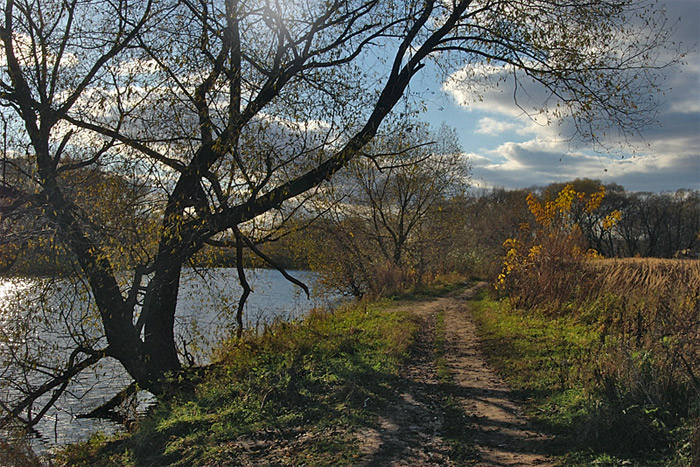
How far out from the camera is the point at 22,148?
9.34 meters

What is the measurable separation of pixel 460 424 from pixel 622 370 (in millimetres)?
1851

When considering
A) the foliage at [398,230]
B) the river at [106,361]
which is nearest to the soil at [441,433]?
the river at [106,361]

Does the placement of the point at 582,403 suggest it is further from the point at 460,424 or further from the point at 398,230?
the point at 398,230

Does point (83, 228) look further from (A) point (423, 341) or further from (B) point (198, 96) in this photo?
(A) point (423, 341)

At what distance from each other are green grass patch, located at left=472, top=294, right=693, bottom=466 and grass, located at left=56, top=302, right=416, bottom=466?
77.2 inches

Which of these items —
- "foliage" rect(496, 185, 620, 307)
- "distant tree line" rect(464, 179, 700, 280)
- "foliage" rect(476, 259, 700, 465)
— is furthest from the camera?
"distant tree line" rect(464, 179, 700, 280)

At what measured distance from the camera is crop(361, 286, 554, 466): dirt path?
5047 millimetres

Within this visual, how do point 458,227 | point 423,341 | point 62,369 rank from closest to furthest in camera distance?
point 62,369 → point 423,341 → point 458,227

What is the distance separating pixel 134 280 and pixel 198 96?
348 cm

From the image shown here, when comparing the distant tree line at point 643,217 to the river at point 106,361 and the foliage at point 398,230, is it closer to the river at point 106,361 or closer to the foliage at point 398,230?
the foliage at point 398,230

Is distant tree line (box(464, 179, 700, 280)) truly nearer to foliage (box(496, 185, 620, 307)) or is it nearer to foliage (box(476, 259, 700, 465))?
foliage (box(496, 185, 620, 307))

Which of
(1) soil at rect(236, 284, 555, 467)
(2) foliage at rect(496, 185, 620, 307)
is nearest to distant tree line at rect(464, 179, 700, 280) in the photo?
(2) foliage at rect(496, 185, 620, 307)

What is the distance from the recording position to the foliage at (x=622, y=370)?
15.5ft

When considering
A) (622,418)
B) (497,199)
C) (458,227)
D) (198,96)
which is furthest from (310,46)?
(497,199)
